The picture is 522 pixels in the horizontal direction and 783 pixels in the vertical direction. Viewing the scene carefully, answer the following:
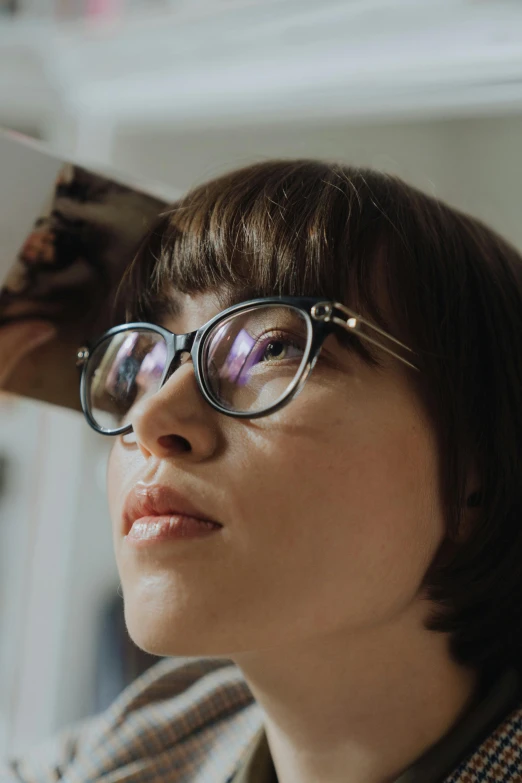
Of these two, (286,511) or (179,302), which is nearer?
(286,511)

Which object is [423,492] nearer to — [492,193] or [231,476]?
[231,476]

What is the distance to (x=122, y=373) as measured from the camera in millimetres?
808

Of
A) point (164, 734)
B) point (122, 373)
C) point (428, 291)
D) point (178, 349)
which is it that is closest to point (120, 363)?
point (122, 373)

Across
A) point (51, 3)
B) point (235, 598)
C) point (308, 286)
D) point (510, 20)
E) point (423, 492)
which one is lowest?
point (235, 598)

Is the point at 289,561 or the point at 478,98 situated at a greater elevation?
the point at 478,98

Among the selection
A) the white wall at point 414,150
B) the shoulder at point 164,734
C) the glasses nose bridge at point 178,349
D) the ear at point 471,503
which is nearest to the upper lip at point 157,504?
the glasses nose bridge at point 178,349

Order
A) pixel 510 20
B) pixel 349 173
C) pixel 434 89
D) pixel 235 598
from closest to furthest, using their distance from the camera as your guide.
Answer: pixel 235 598, pixel 349 173, pixel 510 20, pixel 434 89

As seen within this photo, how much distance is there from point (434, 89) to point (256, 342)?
0.59 meters

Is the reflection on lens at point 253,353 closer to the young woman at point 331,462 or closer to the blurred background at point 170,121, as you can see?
the young woman at point 331,462

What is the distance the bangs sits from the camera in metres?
0.71

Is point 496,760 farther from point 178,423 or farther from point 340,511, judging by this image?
point 178,423

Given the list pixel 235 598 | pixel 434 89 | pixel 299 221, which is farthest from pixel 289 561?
pixel 434 89

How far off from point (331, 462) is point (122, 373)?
0.88 ft

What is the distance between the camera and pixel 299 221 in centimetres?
73
